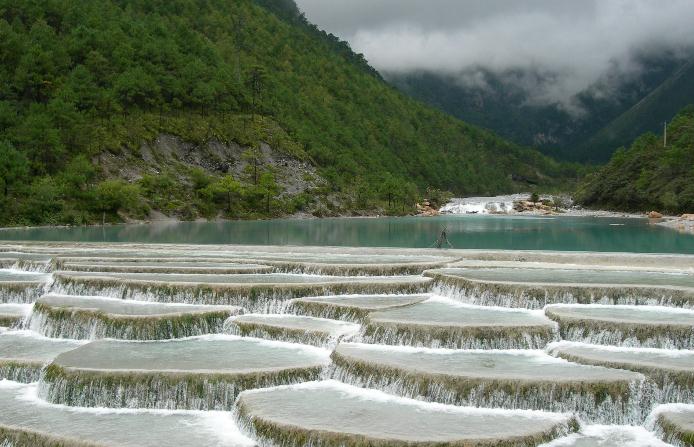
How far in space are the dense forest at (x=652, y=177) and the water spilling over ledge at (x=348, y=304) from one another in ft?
287

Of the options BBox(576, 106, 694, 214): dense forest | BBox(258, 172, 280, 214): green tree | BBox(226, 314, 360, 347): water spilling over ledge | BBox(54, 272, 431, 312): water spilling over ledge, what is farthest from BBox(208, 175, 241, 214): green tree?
BBox(226, 314, 360, 347): water spilling over ledge

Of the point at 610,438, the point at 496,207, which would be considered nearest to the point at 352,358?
the point at 610,438

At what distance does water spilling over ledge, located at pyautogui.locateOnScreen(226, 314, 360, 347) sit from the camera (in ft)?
55.8

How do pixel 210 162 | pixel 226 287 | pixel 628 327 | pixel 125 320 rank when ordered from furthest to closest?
pixel 210 162 → pixel 226 287 → pixel 125 320 → pixel 628 327

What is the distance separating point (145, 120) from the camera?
328 ft

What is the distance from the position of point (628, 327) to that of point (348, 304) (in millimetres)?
7891

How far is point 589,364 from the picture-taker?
14.2 m

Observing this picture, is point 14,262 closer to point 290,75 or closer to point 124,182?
point 124,182

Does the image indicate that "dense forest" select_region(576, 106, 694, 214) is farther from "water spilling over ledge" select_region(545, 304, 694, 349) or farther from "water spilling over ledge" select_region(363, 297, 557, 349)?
"water spilling over ledge" select_region(363, 297, 557, 349)

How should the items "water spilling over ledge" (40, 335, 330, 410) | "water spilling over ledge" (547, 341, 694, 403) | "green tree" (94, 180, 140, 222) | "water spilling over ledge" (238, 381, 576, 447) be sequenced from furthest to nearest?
"green tree" (94, 180, 140, 222) → "water spilling over ledge" (40, 335, 330, 410) → "water spilling over ledge" (547, 341, 694, 403) → "water spilling over ledge" (238, 381, 576, 447)

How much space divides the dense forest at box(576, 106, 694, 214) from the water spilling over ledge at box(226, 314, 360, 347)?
91.0m

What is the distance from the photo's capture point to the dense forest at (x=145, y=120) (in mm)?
75938

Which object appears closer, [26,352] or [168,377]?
[168,377]

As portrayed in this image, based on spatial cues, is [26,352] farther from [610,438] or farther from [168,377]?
[610,438]
